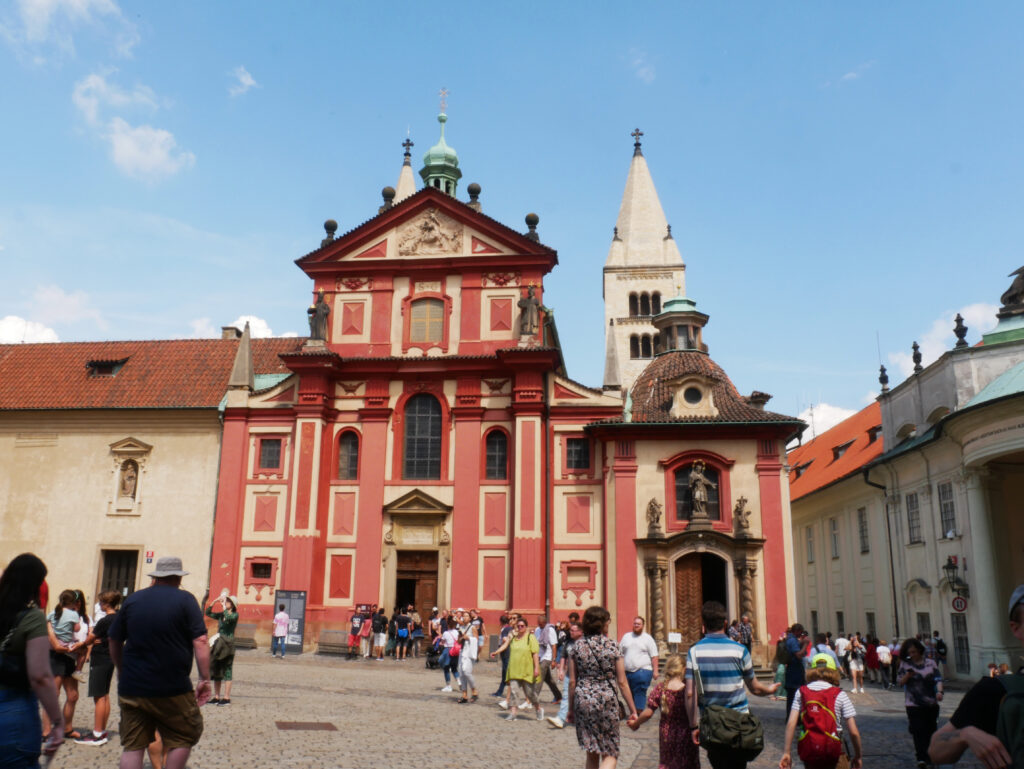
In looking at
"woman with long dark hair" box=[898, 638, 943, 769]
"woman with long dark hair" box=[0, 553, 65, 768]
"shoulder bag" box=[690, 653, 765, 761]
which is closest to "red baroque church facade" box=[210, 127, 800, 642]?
"woman with long dark hair" box=[898, 638, 943, 769]

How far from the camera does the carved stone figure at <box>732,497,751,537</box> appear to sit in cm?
2912

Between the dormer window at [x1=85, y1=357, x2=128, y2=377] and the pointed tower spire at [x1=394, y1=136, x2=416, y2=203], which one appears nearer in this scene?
the dormer window at [x1=85, y1=357, x2=128, y2=377]

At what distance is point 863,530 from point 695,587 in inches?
408

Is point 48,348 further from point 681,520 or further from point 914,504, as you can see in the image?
point 914,504

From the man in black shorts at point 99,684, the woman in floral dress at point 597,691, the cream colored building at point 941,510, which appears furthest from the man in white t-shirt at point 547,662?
the cream colored building at point 941,510

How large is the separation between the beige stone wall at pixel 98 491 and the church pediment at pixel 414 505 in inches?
274

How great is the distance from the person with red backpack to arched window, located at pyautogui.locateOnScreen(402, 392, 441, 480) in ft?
77.2

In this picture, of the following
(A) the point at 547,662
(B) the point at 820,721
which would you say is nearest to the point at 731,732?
(B) the point at 820,721

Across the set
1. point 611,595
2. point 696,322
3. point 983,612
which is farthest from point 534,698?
point 696,322

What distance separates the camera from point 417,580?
30.4 meters

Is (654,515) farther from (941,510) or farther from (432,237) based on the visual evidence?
(432,237)

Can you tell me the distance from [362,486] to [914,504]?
19.4 meters

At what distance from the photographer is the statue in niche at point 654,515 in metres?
29.4

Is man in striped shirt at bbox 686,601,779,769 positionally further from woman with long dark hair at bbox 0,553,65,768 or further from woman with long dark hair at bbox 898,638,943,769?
woman with long dark hair at bbox 0,553,65,768
